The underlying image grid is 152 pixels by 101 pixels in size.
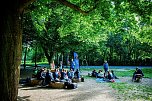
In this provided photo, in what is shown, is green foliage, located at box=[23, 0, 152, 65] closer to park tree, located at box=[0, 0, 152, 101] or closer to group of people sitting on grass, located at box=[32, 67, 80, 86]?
park tree, located at box=[0, 0, 152, 101]

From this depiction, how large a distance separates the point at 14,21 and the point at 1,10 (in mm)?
504

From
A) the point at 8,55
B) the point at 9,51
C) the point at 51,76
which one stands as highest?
the point at 9,51

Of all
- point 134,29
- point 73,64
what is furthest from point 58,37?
point 134,29

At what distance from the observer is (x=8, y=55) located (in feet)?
25.1

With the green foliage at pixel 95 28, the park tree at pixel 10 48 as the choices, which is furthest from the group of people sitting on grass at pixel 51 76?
the park tree at pixel 10 48

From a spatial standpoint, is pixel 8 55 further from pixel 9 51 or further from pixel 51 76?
pixel 51 76

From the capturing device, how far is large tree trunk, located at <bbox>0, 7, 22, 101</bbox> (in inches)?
300

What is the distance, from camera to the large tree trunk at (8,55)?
7613 millimetres

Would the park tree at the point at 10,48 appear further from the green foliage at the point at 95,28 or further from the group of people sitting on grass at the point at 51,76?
the group of people sitting on grass at the point at 51,76

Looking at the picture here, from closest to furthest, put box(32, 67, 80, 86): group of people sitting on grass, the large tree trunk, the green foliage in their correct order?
the large tree trunk, the green foliage, box(32, 67, 80, 86): group of people sitting on grass

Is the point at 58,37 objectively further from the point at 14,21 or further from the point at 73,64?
the point at 14,21

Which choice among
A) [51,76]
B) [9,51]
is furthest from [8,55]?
[51,76]

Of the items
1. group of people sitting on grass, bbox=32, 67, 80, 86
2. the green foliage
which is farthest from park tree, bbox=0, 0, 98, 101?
group of people sitting on grass, bbox=32, 67, 80, 86

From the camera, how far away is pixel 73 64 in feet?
75.4
